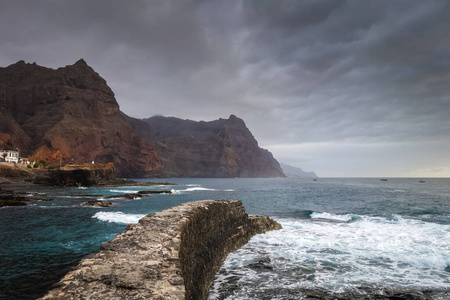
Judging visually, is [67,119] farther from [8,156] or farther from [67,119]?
[8,156]

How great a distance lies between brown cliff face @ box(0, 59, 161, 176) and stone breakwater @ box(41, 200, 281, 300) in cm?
13023

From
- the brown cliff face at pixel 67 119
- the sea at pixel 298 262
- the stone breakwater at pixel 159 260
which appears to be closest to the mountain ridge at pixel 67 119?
the brown cliff face at pixel 67 119

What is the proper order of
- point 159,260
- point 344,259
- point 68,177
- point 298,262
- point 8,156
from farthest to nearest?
1. point 8,156
2. point 68,177
3. point 344,259
4. point 298,262
5. point 159,260

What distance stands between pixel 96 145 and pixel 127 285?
497 feet

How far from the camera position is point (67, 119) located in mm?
134750

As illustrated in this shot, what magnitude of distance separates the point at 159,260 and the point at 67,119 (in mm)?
157981

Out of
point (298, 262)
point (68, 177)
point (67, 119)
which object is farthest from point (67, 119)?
point (298, 262)

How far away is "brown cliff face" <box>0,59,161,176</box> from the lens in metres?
121

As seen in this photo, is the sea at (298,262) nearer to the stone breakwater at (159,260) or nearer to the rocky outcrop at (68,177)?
the stone breakwater at (159,260)

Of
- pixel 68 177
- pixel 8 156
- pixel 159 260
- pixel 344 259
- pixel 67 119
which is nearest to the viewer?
pixel 159 260

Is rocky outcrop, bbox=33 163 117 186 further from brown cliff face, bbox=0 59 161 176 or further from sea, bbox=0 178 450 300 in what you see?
sea, bbox=0 178 450 300

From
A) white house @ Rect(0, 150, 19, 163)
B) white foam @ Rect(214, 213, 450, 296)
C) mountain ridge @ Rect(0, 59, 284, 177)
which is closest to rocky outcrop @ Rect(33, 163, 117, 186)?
white house @ Rect(0, 150, 19, 163)

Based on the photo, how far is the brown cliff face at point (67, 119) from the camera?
121 metres

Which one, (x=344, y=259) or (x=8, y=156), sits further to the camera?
(x=8, y=156)
